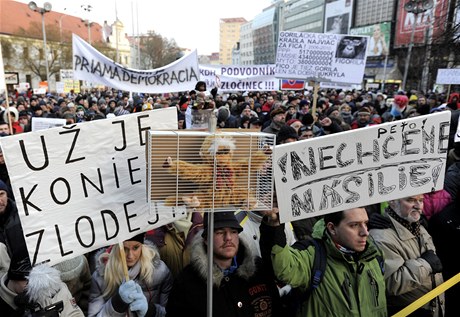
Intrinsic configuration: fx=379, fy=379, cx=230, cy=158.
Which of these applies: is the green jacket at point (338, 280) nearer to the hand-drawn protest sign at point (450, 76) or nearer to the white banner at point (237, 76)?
the white banner at point (237, 76)

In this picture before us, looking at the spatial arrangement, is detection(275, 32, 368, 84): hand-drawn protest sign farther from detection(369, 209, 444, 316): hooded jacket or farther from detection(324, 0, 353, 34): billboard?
detection(324, 0, 353, 34): billboard

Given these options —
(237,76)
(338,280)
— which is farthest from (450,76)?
(338,280)

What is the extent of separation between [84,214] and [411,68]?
136 ft

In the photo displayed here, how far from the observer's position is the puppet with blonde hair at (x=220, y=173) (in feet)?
5.62

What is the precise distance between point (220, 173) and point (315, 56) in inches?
288

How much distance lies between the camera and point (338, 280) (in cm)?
214

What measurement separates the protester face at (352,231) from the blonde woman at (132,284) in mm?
1108

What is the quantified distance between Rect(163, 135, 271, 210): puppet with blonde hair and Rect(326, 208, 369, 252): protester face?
0.68 meters

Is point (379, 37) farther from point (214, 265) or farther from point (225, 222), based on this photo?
point (214, 265)

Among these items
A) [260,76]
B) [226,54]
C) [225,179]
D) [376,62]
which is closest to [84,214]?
[225,179]

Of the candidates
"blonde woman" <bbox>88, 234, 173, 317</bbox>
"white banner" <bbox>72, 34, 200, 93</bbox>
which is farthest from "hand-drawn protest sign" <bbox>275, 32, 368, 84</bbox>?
"blonde woman" <bbox>88, 234, 173, 317</bbox>

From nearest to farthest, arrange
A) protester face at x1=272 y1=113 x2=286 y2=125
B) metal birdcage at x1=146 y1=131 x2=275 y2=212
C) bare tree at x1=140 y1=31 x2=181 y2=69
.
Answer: metal birdcage at x1=146 y1=131 x2=275 y2=212
protester face at x1=272 y1=113 x2=286 y2=125
bare tree at x1=140 y1=31 x2=181 y2=69

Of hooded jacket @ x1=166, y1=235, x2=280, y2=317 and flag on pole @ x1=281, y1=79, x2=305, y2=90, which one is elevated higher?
flag on pole @ x1=281, y1=79, x2=305, y2=90

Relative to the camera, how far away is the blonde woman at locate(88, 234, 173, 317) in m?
1.98
